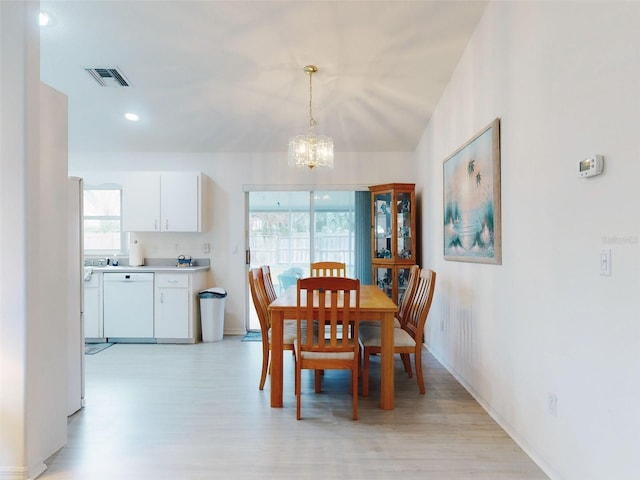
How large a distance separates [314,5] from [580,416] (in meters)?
3.02

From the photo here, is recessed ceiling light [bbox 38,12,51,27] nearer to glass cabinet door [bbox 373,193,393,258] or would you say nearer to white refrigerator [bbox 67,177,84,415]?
white refrigerator [bbox 67,177,84,415]

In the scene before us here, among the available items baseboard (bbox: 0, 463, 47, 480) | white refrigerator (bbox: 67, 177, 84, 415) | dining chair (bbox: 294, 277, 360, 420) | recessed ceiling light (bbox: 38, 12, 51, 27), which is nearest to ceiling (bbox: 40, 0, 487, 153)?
recessed ceiling light (bbox: 38, 12, 51, 27)

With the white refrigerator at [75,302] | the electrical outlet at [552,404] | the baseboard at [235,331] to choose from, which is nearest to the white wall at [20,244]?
the white refrigerator at [75,302]

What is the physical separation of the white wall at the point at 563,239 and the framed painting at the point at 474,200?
0.32 ft

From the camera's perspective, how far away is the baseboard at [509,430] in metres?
1.88

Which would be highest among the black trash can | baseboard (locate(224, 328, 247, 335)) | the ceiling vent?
the ceiling vent

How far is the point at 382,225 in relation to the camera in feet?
15.4

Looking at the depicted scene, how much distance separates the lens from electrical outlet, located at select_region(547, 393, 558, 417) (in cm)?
182

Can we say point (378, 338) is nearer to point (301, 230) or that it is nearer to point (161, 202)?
point (301, 230)

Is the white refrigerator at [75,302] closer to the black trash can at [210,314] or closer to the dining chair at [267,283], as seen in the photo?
the dining chair at [267,283]

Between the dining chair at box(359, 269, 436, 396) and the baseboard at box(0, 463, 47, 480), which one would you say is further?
the dining chair at box(359, 269, 436, 396)

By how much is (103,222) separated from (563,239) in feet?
17.6

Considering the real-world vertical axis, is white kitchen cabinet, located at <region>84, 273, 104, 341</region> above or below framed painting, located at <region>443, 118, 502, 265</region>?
below

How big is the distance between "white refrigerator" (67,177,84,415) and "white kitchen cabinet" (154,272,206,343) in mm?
1727
